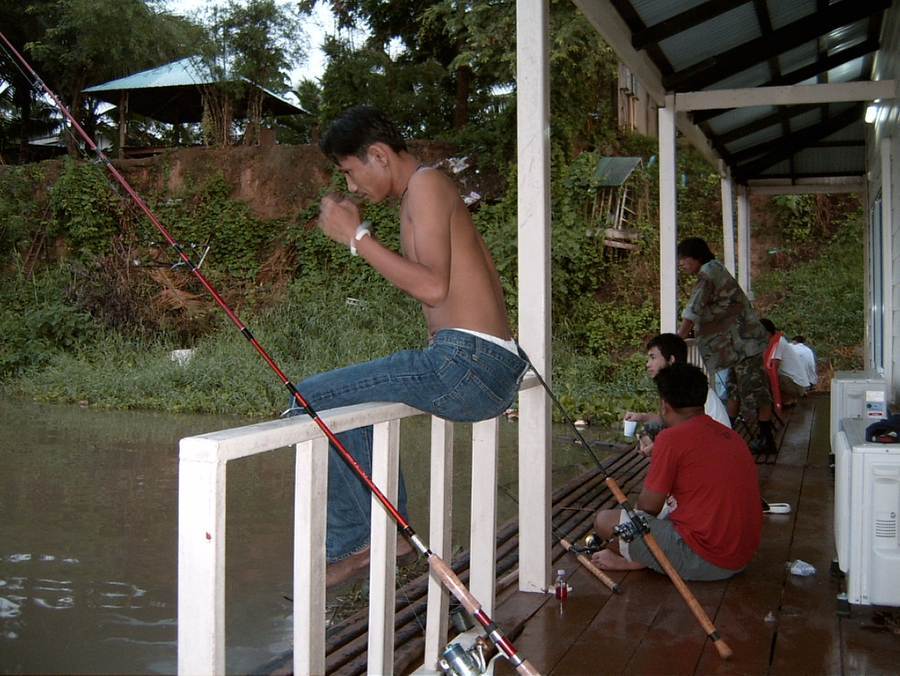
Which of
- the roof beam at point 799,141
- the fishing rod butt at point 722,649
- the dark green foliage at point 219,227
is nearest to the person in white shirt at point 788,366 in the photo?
the roof beam at point 799,141

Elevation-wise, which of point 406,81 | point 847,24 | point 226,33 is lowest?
point 847,24

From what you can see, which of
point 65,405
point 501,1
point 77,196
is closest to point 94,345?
point 65,405

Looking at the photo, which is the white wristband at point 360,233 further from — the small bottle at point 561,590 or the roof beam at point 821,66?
the roof beam at point 821,66

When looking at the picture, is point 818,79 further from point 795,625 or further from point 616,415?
point 795,625

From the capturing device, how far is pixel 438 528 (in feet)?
8.35

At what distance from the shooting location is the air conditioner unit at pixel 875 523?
2.98m

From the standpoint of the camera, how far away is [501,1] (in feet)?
45.5

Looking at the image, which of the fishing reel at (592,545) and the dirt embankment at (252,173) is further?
the dirt embankment at (252,173)

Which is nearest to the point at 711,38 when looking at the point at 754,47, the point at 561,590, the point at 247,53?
the point at 754,47

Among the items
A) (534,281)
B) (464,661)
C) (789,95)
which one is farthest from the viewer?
(789,95)

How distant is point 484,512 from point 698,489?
2.93ft

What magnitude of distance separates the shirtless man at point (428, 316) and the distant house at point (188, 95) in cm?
1496

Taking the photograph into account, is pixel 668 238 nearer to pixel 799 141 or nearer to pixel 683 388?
pixel 683 388

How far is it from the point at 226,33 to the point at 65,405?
870cm
